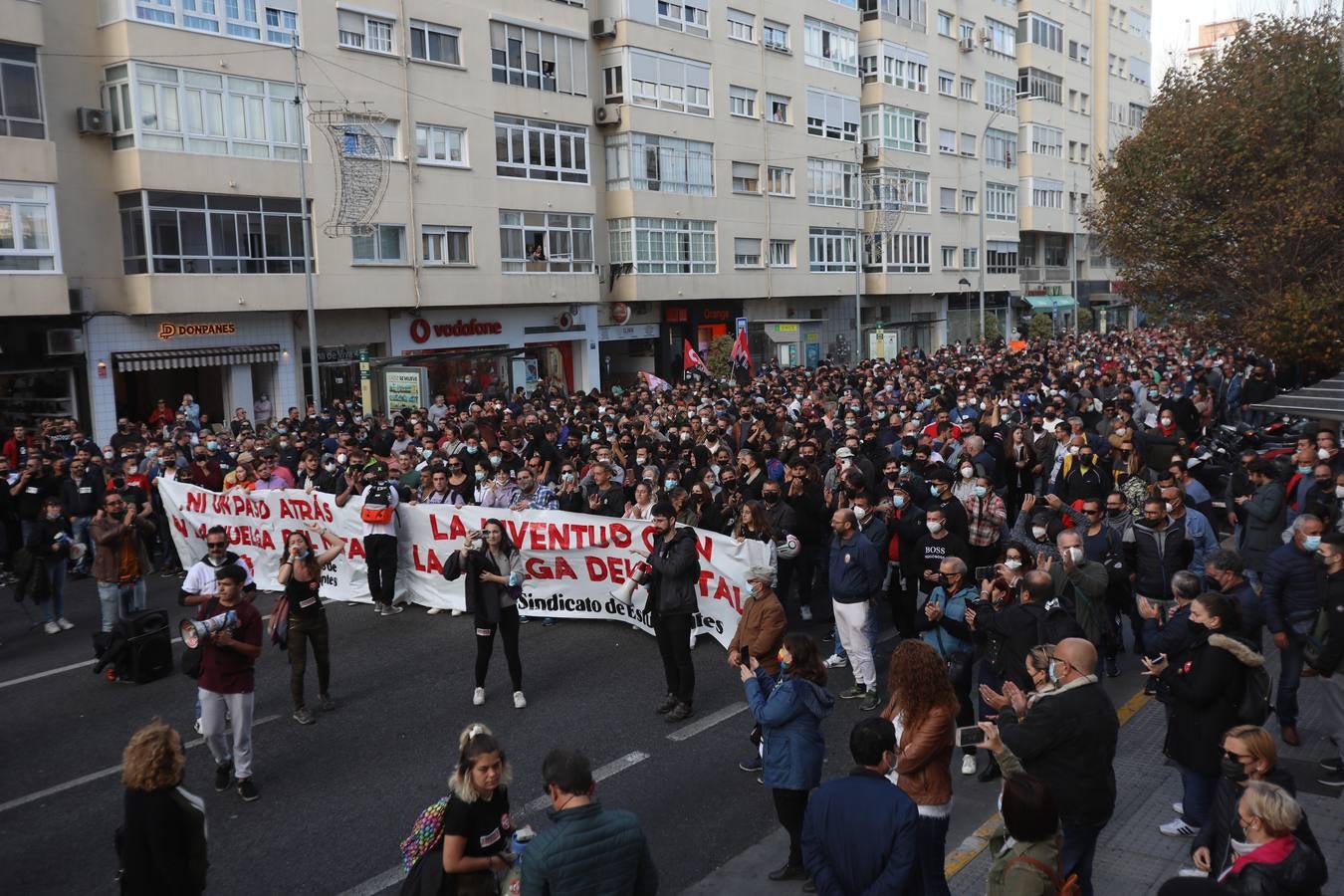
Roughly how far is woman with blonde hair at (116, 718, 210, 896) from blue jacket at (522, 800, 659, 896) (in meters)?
1.84

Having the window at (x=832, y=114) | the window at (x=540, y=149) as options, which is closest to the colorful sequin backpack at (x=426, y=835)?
the window at (x=540, y=149)

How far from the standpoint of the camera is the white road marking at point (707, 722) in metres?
8.79

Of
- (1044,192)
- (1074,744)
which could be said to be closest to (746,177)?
(1044,192)

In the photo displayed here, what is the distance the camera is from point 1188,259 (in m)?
21.3

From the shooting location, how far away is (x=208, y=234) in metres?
26.0

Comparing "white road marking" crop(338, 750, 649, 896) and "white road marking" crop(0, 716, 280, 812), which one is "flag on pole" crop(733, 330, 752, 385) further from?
"white road marking" crop(0, 716, 280, 812)

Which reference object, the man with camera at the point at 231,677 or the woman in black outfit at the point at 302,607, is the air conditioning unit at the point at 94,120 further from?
the man with camera at the point at 231,677

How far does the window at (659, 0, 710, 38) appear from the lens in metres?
37.2

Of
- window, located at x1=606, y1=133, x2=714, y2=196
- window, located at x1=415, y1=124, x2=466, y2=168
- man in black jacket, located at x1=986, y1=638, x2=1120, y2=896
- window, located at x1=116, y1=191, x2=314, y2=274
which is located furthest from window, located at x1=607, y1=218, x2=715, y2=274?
man in black jacket, located at x1=986, y1=638, x2=1120, y2=896

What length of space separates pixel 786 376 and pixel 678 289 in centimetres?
1005

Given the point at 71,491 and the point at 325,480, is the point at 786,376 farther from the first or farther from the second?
the point at 71,491

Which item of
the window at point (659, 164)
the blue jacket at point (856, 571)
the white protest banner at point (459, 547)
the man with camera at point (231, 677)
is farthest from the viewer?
the window at point (659, 164)

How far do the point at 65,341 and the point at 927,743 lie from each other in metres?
24.0

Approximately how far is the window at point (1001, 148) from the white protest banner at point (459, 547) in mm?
49168
